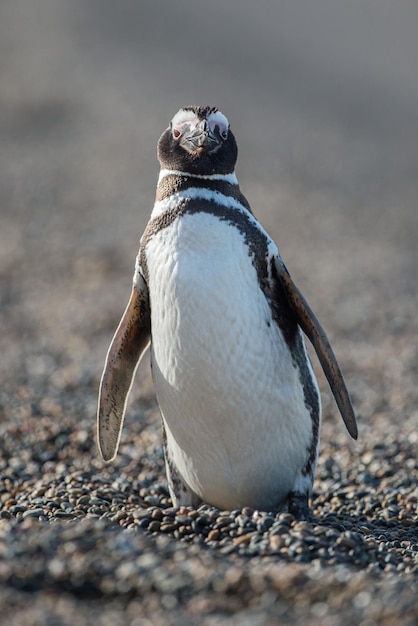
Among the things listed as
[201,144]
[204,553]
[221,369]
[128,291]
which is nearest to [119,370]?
[221,369]

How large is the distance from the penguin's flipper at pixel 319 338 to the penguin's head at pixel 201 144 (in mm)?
491

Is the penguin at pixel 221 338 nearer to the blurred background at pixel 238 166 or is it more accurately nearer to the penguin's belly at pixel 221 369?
the penguin's belly at pixel 221 369

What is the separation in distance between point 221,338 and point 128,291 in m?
6.13

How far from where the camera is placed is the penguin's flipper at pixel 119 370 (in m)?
4.50

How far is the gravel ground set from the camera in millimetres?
3018

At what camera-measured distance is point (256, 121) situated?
20.8 meters

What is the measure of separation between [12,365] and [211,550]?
16.8 ft

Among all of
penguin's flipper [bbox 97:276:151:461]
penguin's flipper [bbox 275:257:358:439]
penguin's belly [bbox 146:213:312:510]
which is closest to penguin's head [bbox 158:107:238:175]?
penguin's belly [bbox 146:213:312:510]

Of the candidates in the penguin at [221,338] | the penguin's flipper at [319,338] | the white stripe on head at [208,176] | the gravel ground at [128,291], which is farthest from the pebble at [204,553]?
the white stripe on head at [208,176]

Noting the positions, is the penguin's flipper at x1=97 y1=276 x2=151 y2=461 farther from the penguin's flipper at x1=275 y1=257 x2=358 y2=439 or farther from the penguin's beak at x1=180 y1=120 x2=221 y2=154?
the penguin's beak at x1=180 y1=120 x2=221 y2=154

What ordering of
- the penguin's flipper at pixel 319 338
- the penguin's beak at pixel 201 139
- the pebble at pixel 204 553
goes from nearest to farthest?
the pebble at pixel 204 553
the penguin's beak at pixel 201 139
the penguin's flipper at pixel 319 338

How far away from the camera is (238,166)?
16844 mm

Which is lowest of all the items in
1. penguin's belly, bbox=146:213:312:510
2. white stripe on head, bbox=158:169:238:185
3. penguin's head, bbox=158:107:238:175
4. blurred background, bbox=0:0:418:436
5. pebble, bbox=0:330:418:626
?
pebble, bbox=0:330:418:626

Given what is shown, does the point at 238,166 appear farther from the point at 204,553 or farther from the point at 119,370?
the point at 204,553
